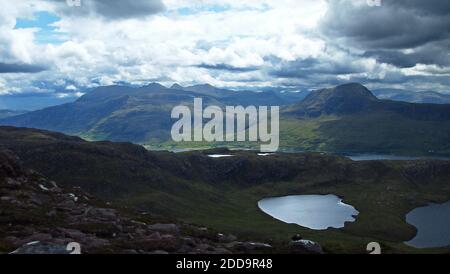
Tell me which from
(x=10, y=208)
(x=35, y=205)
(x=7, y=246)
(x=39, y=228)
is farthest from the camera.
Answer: (x=35, y=205)

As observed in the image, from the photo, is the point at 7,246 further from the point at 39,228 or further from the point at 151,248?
the point at 151,248

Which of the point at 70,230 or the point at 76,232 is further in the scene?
the point at 70,230

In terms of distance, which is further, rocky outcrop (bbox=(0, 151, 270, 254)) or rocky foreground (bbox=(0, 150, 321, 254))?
rocky foreground (bbox=(0, 150, 321, 254))

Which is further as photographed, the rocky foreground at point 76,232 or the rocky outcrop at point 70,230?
the rocky foreground at point 76,232
